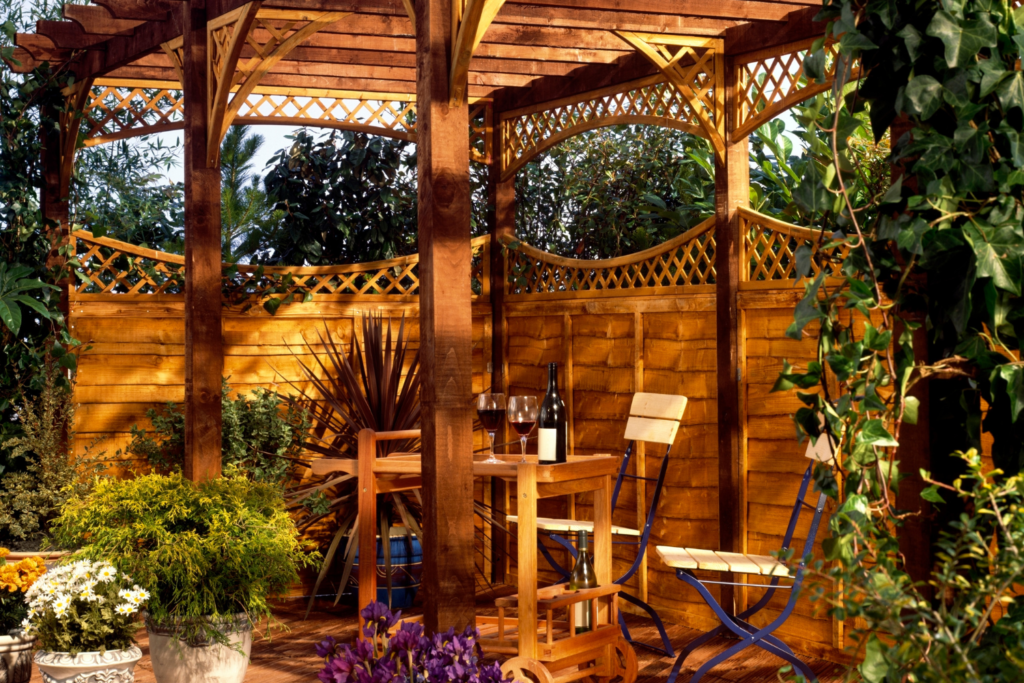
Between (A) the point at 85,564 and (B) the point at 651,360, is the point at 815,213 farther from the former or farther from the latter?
(B) the point at 651,360

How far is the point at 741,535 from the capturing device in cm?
492

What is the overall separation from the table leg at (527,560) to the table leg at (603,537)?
0.50 meters

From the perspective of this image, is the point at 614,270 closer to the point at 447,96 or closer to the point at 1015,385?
the point at 447,96

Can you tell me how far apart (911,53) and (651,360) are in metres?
3.78

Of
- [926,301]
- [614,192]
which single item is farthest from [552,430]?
[614,192]

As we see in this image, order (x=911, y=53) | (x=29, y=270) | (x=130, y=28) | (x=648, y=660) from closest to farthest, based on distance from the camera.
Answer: (x=911, y=53) → (x=648, y=660) → (x=130, y=28) → (x=29, y=270)

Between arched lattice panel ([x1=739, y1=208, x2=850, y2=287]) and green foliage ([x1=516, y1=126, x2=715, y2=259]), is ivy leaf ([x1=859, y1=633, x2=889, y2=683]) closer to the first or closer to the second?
arched lattice panel ([x1=739, y1=208, x2=850, y2=287])

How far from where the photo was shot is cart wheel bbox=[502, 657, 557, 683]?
3.53 metres

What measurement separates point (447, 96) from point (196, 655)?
217cm

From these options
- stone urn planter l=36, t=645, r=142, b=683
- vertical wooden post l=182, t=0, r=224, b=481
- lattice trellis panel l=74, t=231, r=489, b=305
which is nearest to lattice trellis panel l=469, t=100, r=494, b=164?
lattice trellis panel l=74, t=231, r=489, b=305

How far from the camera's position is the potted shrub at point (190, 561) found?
12.3 feet

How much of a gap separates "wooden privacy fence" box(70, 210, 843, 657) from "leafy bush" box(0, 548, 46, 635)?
6.03ft

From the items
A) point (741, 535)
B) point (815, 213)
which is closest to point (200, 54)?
point (741, 535)

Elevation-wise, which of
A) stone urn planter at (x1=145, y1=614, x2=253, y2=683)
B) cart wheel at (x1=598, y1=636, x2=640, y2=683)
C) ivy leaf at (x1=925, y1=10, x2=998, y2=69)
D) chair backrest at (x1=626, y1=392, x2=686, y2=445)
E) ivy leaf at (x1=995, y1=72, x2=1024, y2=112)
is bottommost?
cart wheel at (x1=598, y1=636, x2=640, y2=683)
